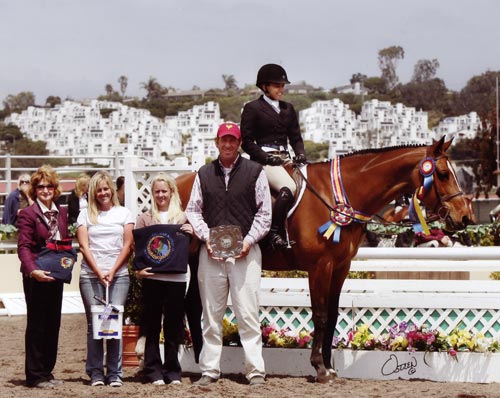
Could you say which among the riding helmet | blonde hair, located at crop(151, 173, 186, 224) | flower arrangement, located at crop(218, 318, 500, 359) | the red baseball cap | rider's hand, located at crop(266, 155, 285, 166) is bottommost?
flower arrangement, located at crop(218, 318, 500, 359)

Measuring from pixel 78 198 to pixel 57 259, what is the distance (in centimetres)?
526

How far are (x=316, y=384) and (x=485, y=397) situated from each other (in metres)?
1.30

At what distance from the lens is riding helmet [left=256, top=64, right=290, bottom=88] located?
7555 mm

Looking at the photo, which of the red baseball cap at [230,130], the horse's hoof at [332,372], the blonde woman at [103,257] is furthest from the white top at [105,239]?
the horse's hoof at [332,372]

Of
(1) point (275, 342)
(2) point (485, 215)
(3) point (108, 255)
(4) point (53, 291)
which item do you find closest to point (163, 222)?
(3) point (108, 255)

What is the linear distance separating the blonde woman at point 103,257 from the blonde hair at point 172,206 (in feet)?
0.80

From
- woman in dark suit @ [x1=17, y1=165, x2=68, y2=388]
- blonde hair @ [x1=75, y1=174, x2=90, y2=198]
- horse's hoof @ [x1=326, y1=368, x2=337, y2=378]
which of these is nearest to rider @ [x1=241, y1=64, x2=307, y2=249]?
horse's hoof @ [x1=326, y1=368, x2=337, y2=378]

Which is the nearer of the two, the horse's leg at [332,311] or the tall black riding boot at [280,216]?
the tall black riding boot at [280,216]

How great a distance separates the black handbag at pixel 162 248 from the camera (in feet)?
23.0

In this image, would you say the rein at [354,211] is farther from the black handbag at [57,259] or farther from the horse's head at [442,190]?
the black handbag at [57,259]

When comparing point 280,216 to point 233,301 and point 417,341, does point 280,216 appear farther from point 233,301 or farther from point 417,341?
point 417,341

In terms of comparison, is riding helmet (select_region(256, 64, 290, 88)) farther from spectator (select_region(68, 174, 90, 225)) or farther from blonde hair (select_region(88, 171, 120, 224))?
spectator (select_region(68, 174, 90, 225))

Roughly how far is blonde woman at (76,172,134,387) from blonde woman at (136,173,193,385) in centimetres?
19

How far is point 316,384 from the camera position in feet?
23.5
